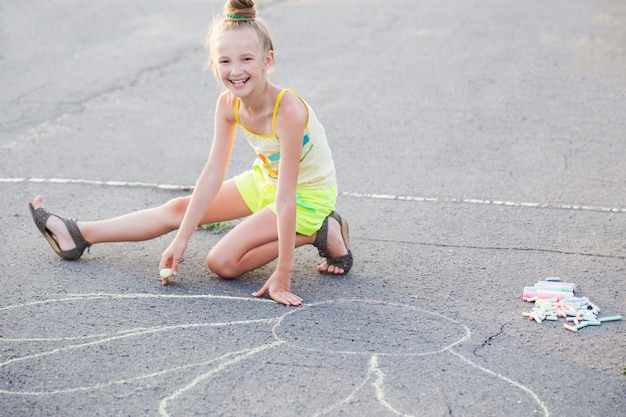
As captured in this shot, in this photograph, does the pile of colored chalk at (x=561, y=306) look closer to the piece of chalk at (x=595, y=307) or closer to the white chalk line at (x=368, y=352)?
the piece of chalk at (x=595, y=307)

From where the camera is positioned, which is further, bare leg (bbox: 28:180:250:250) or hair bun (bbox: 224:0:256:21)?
bare leg (bbox: 28:180:250:250)

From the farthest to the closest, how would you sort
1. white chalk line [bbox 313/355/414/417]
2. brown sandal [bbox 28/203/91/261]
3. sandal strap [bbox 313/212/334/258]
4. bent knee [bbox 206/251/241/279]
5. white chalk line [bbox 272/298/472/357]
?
brown sandal [bbox 28/203/91/261]
sandal strap [bbox 313/212/334/258]
bent knee [bbox 206/251/241/279]
white chalk line [bbox 272/298/472/357]
white chalk line [bbox 313/355/414/417]

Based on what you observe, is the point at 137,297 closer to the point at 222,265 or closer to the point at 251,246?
the point at 222,265

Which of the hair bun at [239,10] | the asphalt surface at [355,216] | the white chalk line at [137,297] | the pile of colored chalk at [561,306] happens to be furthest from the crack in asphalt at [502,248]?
the hair bun at [239,10]

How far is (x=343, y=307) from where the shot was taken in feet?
12.8

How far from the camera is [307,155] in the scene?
4.20 metres

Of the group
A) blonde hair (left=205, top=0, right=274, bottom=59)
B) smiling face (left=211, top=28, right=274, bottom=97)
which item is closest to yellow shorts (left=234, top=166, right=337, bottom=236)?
smiling face (left=211, top=28, right=274, bottom=97)

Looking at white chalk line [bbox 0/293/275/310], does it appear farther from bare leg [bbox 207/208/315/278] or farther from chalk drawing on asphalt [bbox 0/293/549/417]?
bare leg [bbox 207/208/315/278]

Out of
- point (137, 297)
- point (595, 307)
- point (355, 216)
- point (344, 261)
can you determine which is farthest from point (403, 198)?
point (137, 297)

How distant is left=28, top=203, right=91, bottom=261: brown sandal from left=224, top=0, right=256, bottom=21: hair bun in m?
1.34

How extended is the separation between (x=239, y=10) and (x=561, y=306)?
194 centimetres

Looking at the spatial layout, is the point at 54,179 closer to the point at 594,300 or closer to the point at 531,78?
the point at 594,300

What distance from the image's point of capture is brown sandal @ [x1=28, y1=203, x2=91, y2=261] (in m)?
4.35

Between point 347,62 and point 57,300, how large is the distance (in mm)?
4673
